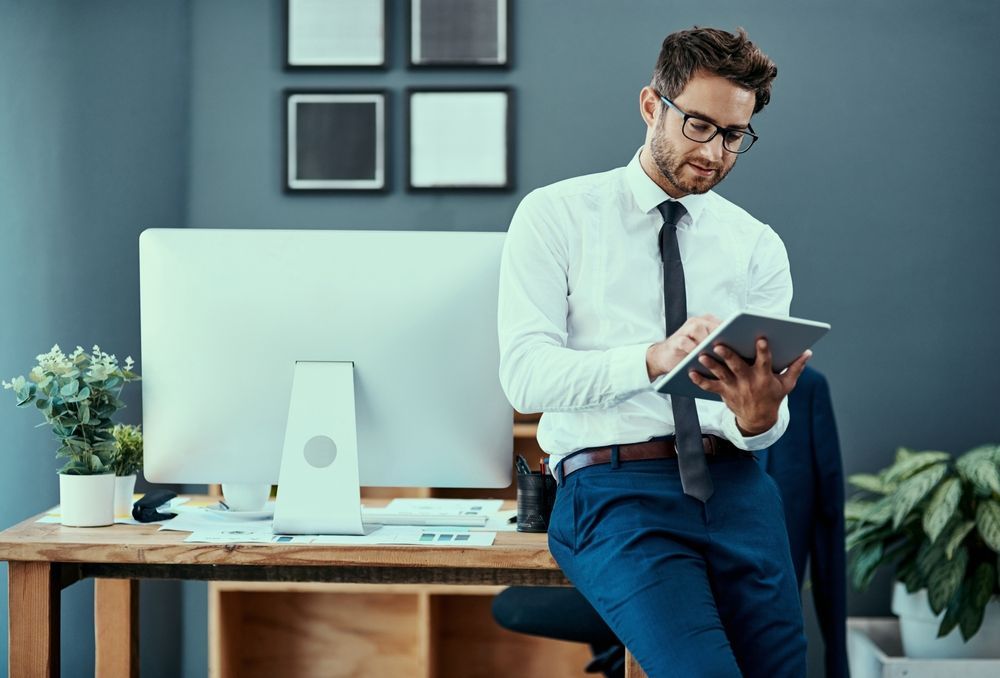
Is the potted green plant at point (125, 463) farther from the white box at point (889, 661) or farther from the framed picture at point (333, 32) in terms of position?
the white box at point (889, 661)

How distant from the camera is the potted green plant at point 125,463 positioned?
74.3 inches

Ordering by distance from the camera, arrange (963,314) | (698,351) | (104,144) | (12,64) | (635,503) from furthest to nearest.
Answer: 1. (963,314)
2. (104,144)
3. (12,64)
4. (635,503)
5. (698,351)

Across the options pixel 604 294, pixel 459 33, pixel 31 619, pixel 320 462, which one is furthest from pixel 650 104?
pixel 459 33

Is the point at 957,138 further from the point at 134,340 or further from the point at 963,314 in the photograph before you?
Answer: the point at 134,340

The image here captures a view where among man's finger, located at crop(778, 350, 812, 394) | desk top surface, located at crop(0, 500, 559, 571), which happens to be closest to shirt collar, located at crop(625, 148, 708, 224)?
man's finger, located at crop(778, 350, 812, 394)

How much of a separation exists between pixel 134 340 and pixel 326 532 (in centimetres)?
178

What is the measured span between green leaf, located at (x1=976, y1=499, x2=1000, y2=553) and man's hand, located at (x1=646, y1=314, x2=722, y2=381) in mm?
1666

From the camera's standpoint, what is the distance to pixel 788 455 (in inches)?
86.3

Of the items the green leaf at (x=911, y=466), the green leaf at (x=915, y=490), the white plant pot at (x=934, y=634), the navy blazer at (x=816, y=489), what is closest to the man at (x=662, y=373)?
the navy blazer at (x=816, y=489)

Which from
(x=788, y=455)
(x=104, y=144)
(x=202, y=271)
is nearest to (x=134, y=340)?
(x=104, y=144)

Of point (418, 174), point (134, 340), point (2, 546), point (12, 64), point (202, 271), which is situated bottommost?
point (2, 546)

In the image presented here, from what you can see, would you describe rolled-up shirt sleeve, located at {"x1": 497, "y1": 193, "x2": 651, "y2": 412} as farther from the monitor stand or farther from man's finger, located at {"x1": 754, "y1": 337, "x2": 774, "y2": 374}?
the monitor stand

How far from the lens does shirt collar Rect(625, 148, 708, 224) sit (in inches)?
68.4

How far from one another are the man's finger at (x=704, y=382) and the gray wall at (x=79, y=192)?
6.64 feet
